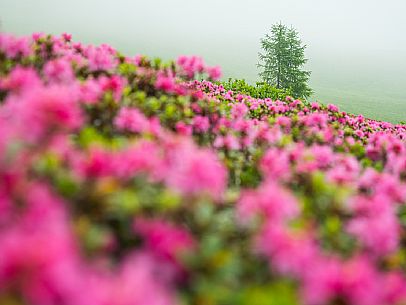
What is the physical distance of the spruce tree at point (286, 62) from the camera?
2273 cm

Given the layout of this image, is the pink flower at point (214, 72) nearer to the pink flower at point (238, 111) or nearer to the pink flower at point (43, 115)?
the pink flower at point (238, 111)

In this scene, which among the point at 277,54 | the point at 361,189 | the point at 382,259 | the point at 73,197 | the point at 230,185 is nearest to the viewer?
the point at 73,197

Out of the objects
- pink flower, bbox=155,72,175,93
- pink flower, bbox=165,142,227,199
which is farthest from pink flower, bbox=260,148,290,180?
pink flower, bbox=155,72,175,93

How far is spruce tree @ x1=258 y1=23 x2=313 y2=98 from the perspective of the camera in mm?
22734

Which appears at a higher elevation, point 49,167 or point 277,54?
point 277,54

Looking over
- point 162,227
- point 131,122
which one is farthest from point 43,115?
point 131,122

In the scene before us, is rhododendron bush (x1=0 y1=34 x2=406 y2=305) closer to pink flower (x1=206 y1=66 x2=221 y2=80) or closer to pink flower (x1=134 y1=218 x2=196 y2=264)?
pink flower (x1=134 y1=218 x2=196 y2=264)

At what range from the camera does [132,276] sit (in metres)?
0.88

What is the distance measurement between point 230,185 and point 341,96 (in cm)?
3484

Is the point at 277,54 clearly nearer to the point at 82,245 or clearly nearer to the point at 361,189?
the point at 361,189

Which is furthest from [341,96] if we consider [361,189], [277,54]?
[361,189]

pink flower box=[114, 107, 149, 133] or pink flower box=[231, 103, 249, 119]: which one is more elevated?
pink flower box=[114, 107, 149, 133]

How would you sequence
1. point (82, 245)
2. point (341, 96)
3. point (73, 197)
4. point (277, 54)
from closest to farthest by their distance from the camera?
1. point (82, 245)
2. point (73, 197)
3. point (277, 54)
4. point (341, 96)

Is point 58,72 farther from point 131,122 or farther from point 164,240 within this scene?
point 164,240
